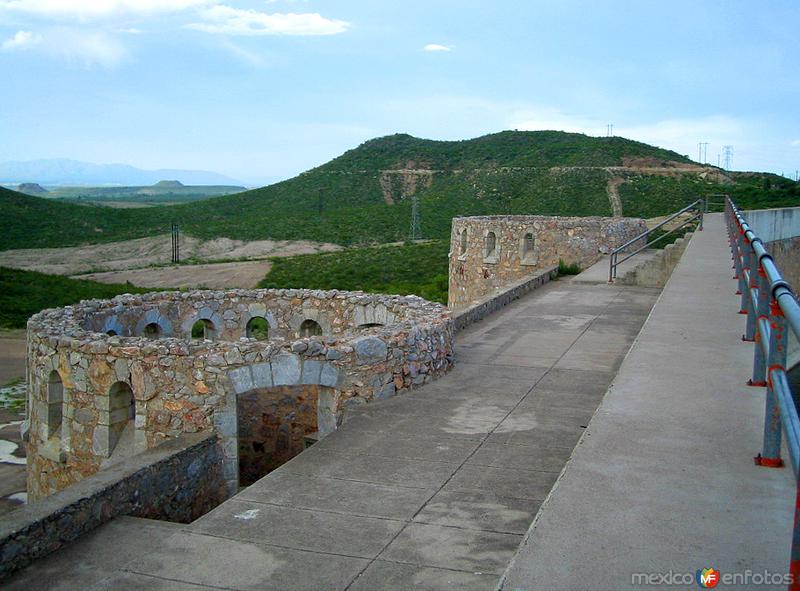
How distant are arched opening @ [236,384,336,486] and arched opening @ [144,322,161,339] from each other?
71.0 inches

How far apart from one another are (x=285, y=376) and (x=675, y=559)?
492 cm

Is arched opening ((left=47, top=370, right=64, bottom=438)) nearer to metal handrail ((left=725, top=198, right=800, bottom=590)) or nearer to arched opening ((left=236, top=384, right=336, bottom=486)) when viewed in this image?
arched opening ((left=236, top=384, right=336, bottom=486))

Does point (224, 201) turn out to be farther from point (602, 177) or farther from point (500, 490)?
point (500, 490)

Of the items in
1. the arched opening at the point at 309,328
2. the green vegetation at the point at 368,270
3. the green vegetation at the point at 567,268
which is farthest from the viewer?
the green vegetation at the point at 368,270

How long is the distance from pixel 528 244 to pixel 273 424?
12.8m

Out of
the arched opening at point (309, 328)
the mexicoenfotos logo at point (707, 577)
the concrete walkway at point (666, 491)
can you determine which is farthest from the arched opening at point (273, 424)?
the mexicoenfotos logo at point (707, 577)

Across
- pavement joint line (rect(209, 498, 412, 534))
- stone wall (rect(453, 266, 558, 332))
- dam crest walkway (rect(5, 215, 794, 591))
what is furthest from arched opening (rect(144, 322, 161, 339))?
pavement joint line (rect(209, 498, 412, 534))

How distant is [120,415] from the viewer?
814 cm

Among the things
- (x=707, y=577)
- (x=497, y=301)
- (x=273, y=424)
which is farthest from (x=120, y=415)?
(x=497, y=301)

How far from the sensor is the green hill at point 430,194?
2202 inches

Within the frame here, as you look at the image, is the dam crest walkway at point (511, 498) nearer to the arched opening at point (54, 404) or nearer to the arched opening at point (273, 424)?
the arched opening at point (273, 424)

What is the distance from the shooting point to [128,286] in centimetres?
3697

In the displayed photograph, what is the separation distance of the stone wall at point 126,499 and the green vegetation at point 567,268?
14.5 m

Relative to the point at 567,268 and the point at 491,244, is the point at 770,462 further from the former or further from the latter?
the point at 491,244
